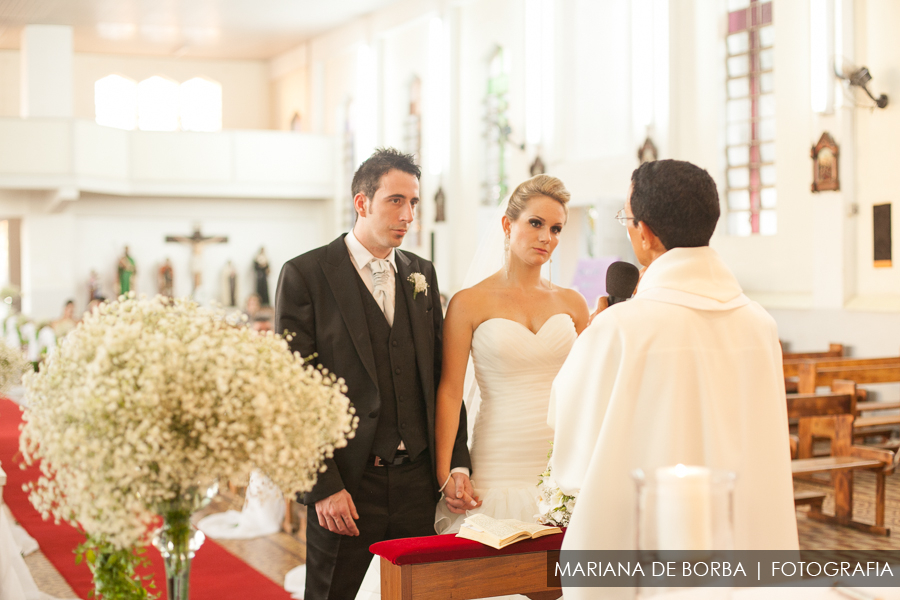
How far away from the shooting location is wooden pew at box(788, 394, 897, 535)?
5770 mm

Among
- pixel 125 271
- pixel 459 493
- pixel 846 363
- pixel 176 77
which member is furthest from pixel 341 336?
pixel 176 77

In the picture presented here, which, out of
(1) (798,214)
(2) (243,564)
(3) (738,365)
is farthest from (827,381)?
(3) (738,365)

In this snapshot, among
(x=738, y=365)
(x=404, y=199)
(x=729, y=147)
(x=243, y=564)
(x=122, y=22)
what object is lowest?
(x=243, y=564)

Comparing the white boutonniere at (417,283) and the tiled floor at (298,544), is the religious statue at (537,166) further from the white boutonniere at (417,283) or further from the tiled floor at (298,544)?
the white boutonniere at (417,283)

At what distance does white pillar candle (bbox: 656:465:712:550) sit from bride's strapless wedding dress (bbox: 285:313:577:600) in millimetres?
1936

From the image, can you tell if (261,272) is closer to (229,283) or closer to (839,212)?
(229,283)

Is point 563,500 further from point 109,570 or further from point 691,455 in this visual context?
point 109,570

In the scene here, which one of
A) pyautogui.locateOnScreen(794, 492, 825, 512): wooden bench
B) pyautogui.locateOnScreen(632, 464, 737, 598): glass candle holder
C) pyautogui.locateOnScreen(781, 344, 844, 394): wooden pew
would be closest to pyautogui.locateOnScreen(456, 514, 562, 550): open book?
pyautogui.locateOnScreen(632, 464, 737, 598): glass candle holder

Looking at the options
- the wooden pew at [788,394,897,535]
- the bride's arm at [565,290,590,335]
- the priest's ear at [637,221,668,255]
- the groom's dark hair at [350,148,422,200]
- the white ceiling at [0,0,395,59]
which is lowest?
the wooden pew at [788,394,897,535]

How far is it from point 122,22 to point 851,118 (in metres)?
14.9

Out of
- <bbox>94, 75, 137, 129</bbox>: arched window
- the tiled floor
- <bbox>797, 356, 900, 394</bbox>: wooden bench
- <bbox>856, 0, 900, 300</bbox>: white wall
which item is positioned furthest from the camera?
<bbox>94, 75, 137, 129</bbox>: arched window

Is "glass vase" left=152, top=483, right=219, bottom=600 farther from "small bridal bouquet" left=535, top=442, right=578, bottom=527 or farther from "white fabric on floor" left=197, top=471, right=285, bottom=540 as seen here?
"white fabric on floor" left=197, top=471, right=285, bottom=540

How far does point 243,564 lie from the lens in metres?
5.34

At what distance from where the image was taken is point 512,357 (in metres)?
3.15
